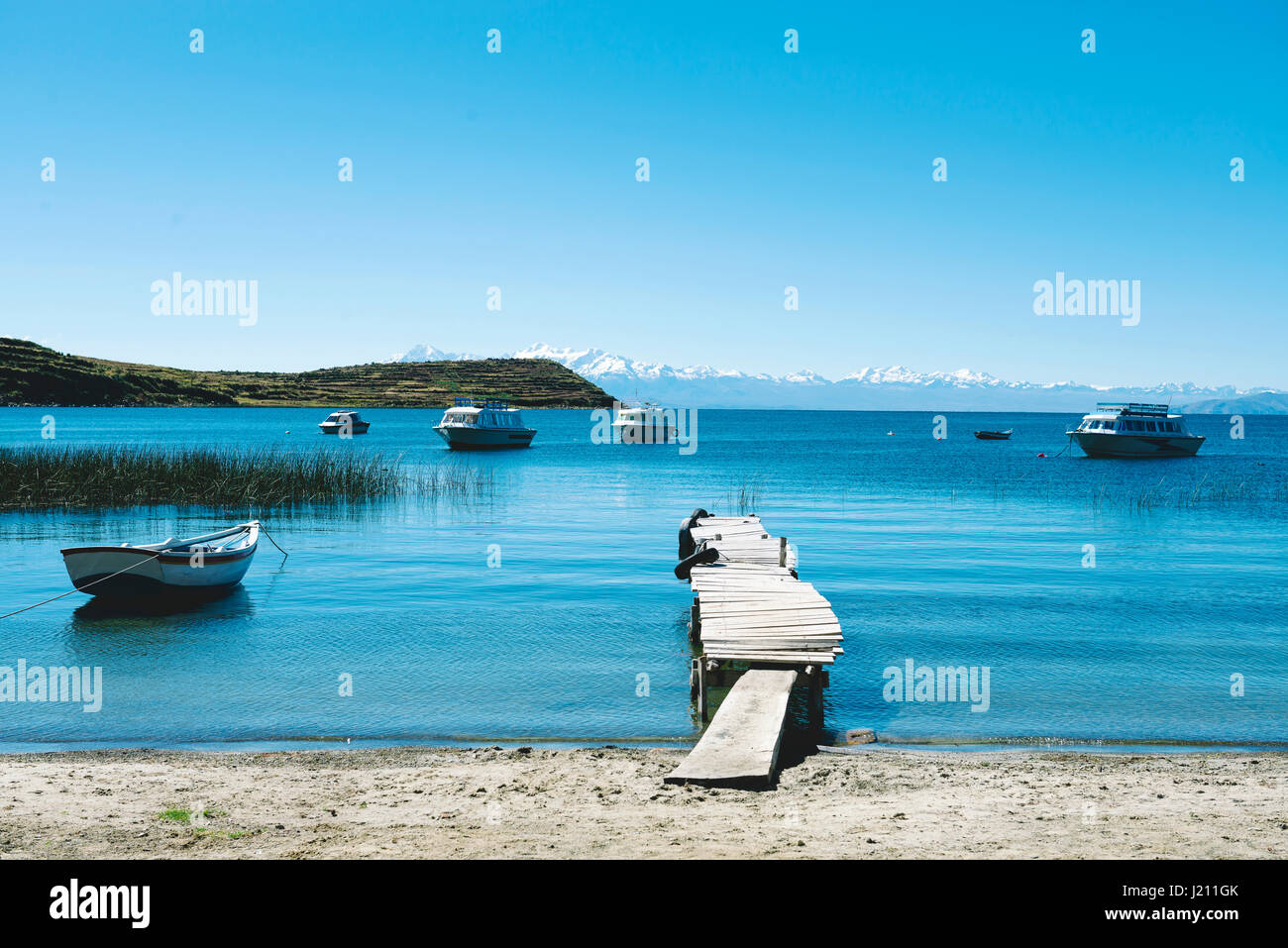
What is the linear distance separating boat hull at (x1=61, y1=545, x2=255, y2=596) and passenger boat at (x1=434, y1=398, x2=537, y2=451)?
215ft

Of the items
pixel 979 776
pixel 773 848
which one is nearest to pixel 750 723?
pixel 979 776

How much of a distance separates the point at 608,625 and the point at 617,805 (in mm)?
11801

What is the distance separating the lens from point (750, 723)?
11.4 metres

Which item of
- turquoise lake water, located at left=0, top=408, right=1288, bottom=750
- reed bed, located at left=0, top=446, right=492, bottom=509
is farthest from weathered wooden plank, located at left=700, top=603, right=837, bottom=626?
reed bed, located at left=0, top=446, right=492, bottom=509

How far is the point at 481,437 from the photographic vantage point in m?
91.8

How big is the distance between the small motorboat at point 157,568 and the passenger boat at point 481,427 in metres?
64.5

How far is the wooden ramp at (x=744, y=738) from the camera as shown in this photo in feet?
32.1

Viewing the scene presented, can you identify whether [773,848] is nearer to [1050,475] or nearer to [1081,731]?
[1081,731]

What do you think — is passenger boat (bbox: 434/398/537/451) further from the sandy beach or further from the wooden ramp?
the sandy beach

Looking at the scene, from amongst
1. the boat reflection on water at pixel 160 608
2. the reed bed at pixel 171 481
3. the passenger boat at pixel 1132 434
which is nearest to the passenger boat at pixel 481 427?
the reed bed at pixel 171 481

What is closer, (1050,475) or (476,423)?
(1050,475)

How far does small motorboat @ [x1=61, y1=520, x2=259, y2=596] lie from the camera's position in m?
21.9

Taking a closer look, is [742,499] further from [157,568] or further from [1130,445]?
[1130,445]

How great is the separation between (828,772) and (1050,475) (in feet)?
223
